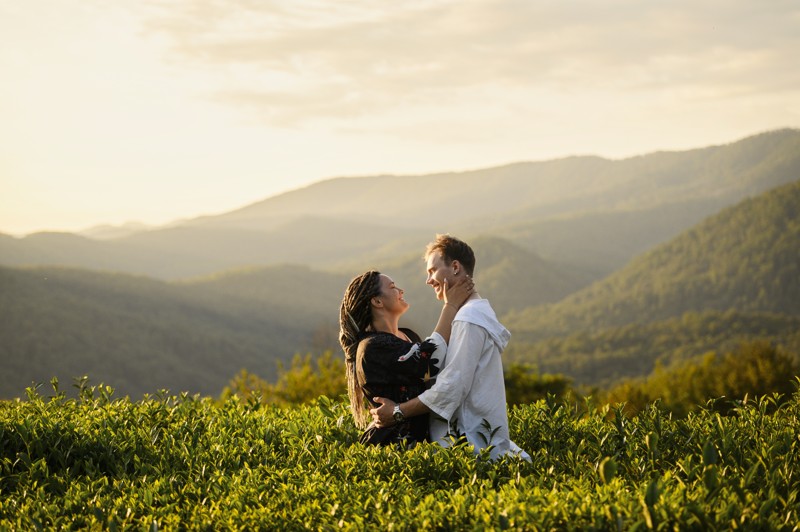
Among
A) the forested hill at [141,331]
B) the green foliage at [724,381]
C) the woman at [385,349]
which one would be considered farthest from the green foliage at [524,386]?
the forested hill at [141,331]

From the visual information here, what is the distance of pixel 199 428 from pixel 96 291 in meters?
125

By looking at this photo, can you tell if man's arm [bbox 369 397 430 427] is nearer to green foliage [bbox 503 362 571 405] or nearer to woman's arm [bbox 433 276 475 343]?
woman's arm [bbox 433 276 475 343]

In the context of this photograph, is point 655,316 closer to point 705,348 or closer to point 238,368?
point 705,348

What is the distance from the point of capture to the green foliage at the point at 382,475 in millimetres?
4125

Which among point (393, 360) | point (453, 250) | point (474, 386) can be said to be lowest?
point (474, 386)

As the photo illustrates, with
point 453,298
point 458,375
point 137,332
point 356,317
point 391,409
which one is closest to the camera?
point 458,375

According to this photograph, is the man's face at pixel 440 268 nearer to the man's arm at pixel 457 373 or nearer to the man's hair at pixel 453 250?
the man's hair at pixel 453 250

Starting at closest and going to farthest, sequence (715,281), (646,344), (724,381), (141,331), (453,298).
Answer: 1. (453,298)
2. (724,381)
3. (141,331)
4. (646,344)
5. (715,281)

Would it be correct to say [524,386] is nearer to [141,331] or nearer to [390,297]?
[390,297]

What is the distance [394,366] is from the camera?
227 inches

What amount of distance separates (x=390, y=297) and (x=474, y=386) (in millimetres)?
888

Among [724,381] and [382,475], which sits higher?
[382,475]

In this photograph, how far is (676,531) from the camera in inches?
151

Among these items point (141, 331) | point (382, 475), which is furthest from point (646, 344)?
point (382, 475)
